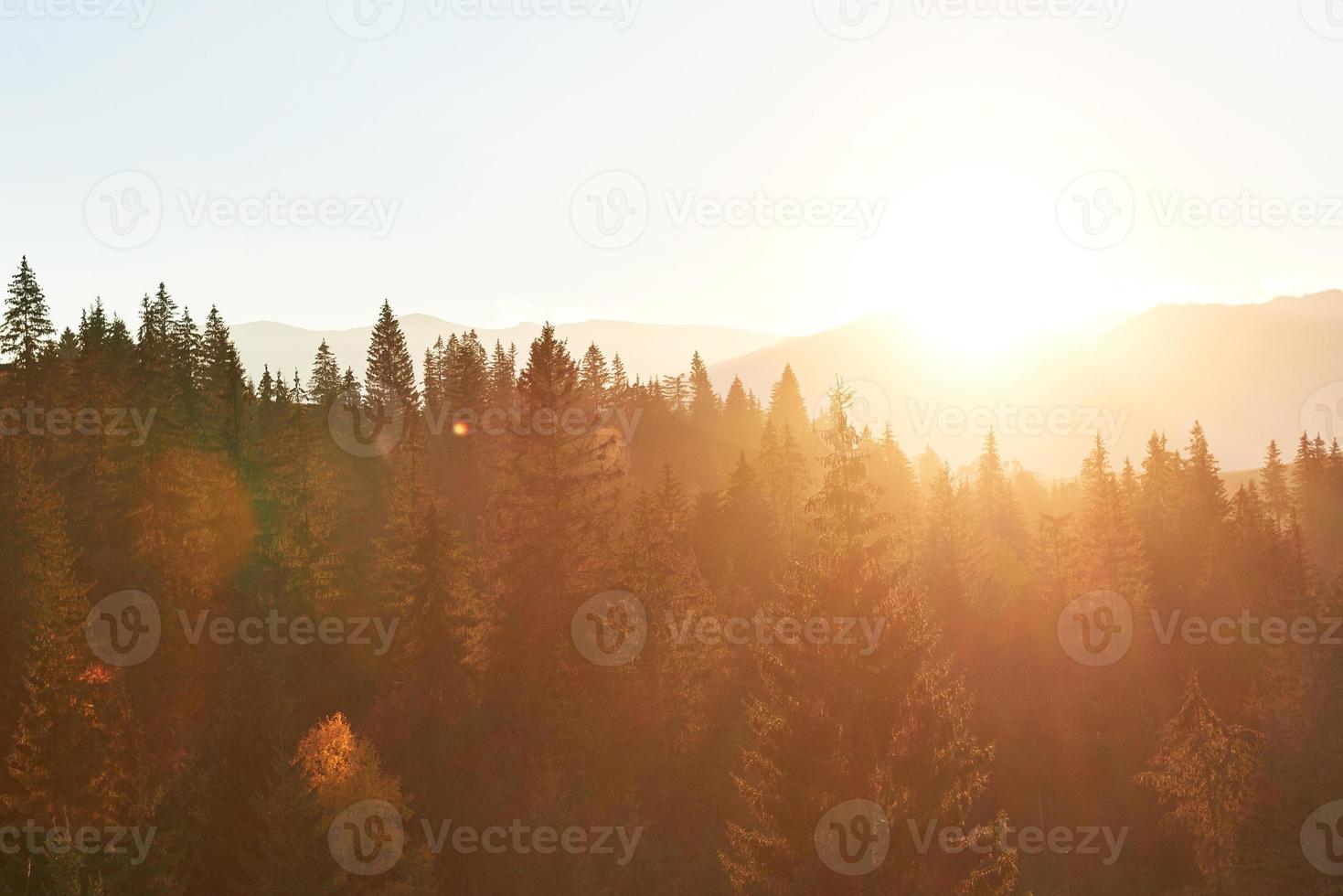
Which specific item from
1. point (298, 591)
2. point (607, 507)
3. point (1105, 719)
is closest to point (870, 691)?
point (607, 507)

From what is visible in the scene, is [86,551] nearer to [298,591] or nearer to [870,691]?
[298,591]

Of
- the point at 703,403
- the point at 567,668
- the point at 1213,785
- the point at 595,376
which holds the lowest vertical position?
the point at 1213,785

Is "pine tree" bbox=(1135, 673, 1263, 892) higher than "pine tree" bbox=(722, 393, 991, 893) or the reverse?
the reverse

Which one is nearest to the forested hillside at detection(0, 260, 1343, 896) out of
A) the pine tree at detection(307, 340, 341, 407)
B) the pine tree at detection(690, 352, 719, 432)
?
the pine tree at detection(307, 340, 341, 407)

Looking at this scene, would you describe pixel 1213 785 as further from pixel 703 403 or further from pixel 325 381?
pixel 703 403

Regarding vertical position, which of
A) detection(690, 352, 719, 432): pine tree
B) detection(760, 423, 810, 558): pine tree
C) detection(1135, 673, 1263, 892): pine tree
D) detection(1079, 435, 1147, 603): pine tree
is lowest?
detection(1135, 673, 1263, 892): pine tree

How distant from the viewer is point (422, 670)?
43219 millimetres

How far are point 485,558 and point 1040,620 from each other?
42.5m

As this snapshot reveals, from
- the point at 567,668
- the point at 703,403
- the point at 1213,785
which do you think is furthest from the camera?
the point at 703,403

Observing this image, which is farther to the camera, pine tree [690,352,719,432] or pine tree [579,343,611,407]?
pine tree [690,352,719,432]

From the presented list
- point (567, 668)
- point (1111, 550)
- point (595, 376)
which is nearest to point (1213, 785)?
point (567, 668)

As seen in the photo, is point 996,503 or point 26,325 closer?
point 26,325

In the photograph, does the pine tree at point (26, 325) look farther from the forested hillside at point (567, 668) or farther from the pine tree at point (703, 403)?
the pine tree at point (703, 403)

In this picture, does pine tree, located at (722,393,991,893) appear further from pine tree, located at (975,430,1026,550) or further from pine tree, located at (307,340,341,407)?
pine tree, located at (975,430,1026,550)
